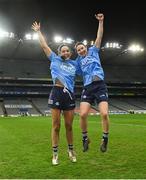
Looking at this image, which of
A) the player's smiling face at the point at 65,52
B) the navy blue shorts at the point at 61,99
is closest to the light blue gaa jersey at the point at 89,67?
the player's smiling face at the point at 65,52

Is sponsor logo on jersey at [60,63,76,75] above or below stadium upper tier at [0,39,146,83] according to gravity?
above

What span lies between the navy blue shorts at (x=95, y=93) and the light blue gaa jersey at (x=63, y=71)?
19.3 inches

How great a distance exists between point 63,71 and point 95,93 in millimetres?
1033

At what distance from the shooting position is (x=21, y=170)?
8.55 meters

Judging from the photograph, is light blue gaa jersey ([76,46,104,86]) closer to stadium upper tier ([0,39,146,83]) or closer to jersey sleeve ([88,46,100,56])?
jersey sleeve ([88,46,100,56])

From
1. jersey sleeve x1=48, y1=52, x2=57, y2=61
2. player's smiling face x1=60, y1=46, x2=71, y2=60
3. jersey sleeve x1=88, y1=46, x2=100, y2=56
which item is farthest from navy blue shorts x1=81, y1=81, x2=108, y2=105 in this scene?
jersey sleeve x1=48, y1=52, x2=57, y2=61

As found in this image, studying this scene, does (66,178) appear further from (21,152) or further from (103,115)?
(21,152)

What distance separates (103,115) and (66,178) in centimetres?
212

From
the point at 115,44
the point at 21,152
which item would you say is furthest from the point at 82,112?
the point at 115,44

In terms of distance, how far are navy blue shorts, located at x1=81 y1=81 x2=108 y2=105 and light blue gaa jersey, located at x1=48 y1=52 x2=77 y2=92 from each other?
0.49 m

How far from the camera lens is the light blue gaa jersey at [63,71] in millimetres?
9211

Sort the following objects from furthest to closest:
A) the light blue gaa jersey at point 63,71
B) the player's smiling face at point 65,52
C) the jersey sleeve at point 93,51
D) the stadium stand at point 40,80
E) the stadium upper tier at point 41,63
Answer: the stadium upper tier at point 41,63, the stadium stand at point 40,80, the jersey sleeve at point 93,51, the player's smiling face at point 65,52, the light blue gaa jersey at point 63,71

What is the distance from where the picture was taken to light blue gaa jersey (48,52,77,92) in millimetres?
9211

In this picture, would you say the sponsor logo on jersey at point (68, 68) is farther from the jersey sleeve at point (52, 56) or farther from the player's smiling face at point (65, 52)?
the jersey sleeve at point (52, 56)
